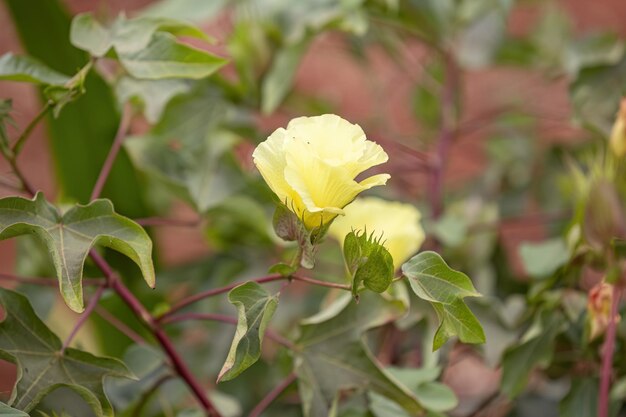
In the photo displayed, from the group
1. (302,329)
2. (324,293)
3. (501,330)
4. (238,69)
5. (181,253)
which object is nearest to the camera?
(302,329)

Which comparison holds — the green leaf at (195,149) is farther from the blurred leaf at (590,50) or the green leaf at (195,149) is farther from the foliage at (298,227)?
the blurred leaf at (590,50)

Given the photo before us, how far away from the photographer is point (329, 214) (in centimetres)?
39

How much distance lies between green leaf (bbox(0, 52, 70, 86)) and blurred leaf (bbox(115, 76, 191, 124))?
126mm

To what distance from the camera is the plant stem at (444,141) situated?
2.56 feet

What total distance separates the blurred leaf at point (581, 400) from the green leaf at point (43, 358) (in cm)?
30

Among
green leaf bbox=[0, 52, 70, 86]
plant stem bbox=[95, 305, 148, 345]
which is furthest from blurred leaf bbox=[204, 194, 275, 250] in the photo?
green leaf bbox=[0, 52, 70, 86]

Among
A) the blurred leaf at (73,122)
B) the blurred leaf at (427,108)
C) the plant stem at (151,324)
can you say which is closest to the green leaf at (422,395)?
the plant stem at (151,324)

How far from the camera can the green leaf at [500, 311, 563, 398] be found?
0.57 meters

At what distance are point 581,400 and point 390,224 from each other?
0.57ft

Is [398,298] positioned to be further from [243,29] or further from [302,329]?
[243,29]

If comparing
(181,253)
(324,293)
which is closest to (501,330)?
(324,293)

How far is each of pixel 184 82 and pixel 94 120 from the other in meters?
0.18

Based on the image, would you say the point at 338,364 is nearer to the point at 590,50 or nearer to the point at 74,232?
the point at 74,232

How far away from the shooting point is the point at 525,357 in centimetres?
57
